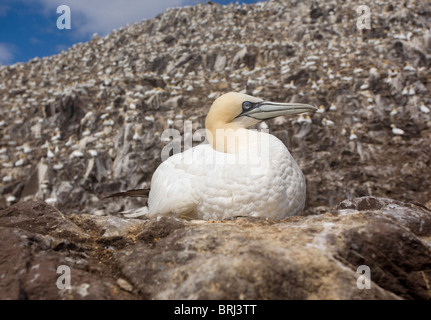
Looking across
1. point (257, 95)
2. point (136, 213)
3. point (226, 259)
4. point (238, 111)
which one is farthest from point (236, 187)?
point (257, 95)

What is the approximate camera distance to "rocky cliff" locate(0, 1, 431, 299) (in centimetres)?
193

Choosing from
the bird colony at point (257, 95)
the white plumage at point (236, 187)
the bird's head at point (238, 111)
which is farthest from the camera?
the bird colony at point (257, 95)

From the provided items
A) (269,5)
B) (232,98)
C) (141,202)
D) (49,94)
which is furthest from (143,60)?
(232,98)

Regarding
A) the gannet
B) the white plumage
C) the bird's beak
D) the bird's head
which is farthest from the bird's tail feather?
the bird's beak

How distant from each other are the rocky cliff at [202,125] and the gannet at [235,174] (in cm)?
42

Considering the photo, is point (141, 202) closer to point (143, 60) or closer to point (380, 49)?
point (380, 49)

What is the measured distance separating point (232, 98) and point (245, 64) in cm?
1610

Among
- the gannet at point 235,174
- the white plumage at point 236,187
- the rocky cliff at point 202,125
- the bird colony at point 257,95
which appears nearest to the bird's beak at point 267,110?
the gannet at point 235,174

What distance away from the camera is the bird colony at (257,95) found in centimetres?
1039

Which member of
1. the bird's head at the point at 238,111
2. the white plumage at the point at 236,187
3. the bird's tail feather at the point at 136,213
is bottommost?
the bird's tail feather at the point at 136,213

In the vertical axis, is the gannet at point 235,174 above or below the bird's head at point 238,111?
below

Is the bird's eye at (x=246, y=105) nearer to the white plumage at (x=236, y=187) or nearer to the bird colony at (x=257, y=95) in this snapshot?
the white plumage at (x=236, y=187)

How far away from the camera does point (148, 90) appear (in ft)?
55.0

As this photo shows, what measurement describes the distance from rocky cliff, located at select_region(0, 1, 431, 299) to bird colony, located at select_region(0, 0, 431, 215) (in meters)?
A: 0.06
